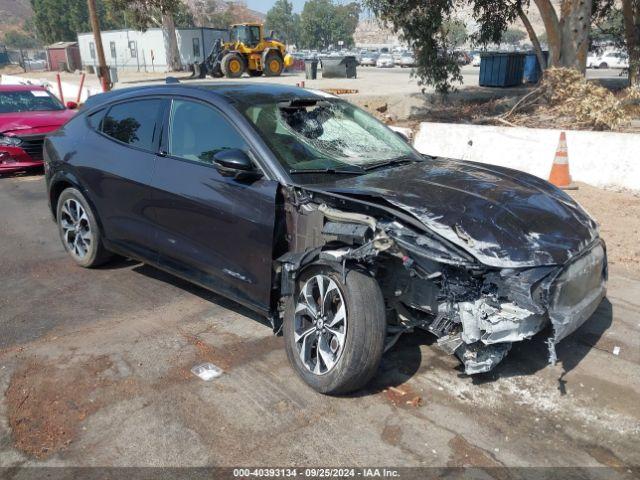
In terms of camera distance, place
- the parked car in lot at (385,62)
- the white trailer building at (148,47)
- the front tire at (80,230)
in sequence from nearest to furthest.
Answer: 1. the front tire at (80,230)
2. the white trailer building at (148,47)
3. the parked car in lot at (385,62)

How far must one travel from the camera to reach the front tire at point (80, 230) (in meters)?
5.29

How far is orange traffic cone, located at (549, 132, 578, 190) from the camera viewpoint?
26.2 feet

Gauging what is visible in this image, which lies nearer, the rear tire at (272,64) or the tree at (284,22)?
the rear tire at (272,64)

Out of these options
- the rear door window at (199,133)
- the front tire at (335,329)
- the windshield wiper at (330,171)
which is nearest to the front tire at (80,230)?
the rear door window at (199,133)

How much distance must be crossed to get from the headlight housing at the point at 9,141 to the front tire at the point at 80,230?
17.2 ft

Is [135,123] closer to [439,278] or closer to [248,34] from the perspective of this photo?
[439,278]

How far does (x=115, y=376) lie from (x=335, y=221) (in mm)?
1754

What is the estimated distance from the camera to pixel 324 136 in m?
4.35

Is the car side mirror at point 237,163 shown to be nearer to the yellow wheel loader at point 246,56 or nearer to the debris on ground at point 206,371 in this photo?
the debris on ground at point 206,371

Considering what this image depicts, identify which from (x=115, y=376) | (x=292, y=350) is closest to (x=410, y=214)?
(x=292, y=350)

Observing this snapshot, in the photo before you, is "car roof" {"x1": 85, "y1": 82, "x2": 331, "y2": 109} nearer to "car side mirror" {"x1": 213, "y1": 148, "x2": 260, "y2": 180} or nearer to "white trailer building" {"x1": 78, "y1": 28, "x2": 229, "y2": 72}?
"car side mirror" {"x1": 213, "y1": 148, "x2": 260, "y2": 180}

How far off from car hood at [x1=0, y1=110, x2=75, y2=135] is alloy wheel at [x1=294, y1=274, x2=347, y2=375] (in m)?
8.02

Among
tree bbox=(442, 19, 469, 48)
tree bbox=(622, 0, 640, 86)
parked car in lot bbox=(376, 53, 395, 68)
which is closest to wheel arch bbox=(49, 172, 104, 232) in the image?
tree bbox=(442, 19, 469, 48)

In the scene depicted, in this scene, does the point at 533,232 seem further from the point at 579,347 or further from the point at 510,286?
the point at 579,347
